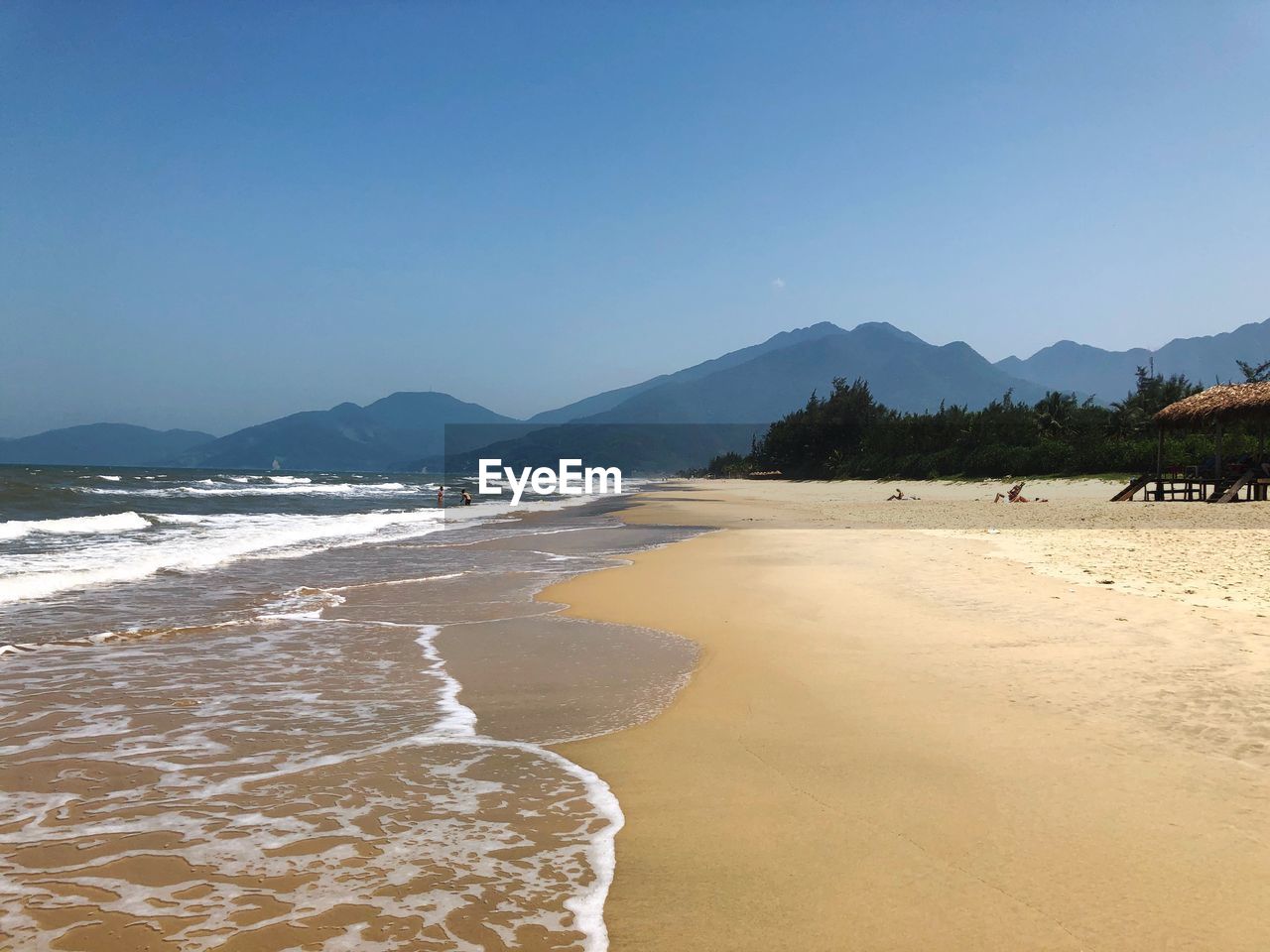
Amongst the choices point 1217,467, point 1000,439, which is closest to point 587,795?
point 1217,467

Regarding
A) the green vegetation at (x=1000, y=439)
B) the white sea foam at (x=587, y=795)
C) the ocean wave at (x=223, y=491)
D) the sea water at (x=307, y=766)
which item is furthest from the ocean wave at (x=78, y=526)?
the green vegetation at (x=1000, y=439)

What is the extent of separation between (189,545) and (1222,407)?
2681 cm

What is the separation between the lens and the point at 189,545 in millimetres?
16000

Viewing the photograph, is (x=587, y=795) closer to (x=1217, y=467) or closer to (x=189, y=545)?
(x=189, y=545)

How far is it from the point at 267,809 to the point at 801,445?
71.0 metres

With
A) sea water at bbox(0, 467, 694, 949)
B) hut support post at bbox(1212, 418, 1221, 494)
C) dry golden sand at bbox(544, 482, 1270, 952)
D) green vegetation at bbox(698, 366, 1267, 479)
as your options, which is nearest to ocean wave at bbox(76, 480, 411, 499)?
sea water at bbox(0, 467, 694, 949)

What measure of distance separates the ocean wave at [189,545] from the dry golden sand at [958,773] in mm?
7900

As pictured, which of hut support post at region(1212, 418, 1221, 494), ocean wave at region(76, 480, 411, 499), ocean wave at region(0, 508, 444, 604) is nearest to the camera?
ocean wave at region(0, 508, 444, 604)

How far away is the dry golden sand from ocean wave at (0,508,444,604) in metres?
7.90

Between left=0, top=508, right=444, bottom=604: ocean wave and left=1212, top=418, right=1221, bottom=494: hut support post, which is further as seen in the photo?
left=1212, top=418, right=1221, bottom=494: hut support post

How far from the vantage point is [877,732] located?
4.26m

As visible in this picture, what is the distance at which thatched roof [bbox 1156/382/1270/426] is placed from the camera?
20.6m

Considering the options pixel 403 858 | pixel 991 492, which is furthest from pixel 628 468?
pixel 403 858

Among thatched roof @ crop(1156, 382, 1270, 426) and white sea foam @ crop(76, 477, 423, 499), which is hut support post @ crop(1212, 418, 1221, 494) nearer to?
thatched roof @ crop(1156, 382, 1270, 426)
